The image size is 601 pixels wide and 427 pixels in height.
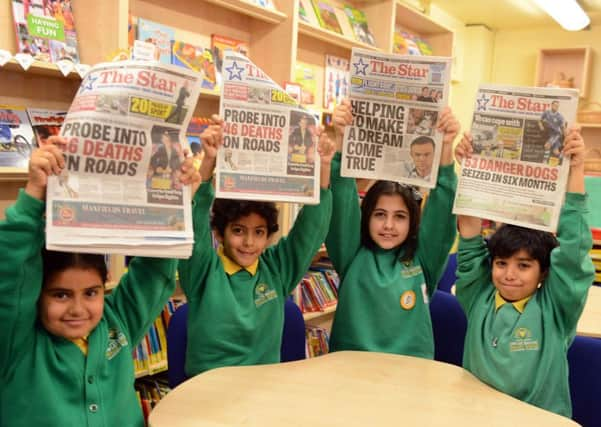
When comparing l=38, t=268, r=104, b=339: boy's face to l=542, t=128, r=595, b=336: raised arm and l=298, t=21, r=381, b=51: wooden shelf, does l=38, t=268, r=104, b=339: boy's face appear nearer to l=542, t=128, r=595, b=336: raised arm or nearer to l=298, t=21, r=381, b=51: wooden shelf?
l=542, t=128, r=595, b=336: raised arm

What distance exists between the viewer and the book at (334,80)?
12.8 feet

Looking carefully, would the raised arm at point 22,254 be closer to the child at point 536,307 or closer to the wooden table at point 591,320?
the child at point 536,307

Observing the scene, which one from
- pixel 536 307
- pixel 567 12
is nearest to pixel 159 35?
pixel 536 307

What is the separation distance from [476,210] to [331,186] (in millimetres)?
547

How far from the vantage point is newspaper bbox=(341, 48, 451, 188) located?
5.88 feet

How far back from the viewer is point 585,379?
178 cm

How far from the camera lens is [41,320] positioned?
129cm

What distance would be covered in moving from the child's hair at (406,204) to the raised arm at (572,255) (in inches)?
19.8

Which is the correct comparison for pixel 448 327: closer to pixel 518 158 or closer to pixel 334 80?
pixel 518 158

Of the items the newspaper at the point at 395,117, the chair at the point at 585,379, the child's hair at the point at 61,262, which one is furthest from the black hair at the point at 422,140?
the child's hair at the point at 61,262

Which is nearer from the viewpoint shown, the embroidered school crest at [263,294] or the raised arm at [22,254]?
the raised arm at [22,254]

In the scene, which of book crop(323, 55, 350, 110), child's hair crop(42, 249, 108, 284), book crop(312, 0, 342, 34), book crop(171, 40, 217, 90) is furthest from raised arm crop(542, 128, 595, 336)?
book crop(323, 55, 350, 110)

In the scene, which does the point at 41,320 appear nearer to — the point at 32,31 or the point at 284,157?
the point at 284,157

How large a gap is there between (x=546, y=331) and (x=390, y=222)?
61 cm
